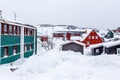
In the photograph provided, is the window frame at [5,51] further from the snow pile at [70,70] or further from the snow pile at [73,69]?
the snow pile at [70,70]

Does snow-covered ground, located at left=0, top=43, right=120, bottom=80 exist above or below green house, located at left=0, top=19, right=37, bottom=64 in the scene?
below

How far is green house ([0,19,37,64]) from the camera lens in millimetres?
26686

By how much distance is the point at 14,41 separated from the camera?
30375 millimetres

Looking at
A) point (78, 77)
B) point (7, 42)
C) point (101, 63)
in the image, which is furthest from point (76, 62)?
point (7, 42)

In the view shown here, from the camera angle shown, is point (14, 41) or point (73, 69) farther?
point (14, 41)

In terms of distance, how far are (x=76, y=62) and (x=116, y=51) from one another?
1832 centimetres

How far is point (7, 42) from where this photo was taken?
91.2ft

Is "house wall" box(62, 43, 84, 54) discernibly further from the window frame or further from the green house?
the window frame

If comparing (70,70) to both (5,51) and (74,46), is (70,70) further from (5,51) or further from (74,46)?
(74,46)

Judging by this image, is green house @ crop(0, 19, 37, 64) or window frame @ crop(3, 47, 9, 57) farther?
window frame @ crop(3, 47, 9, 57)

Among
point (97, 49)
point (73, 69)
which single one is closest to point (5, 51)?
point (73, 69)

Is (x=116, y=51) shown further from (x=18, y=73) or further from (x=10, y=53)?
(x=18, y=73)

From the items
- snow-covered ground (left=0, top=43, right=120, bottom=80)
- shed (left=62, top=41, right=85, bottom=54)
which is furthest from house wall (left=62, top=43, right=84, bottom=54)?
snow-covered ground (left=0, top=43, right=120, bottom=80)

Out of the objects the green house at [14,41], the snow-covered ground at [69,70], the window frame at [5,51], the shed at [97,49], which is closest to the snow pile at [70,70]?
the snow-covered ground at [69,70]
